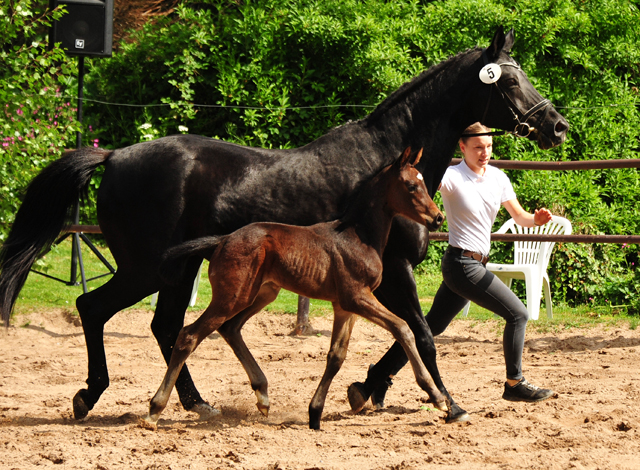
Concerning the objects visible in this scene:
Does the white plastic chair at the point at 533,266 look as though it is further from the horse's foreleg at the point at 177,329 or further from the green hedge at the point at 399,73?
the horse's foreleg at the point at 177,329

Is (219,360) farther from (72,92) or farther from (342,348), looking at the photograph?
(72,92)

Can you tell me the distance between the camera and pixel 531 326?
7.17 meters

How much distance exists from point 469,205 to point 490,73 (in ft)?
2.62

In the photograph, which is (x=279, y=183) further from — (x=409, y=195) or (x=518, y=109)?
(x=518, y=109)

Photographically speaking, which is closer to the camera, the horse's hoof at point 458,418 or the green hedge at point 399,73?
the horse's hoof at point 458,418

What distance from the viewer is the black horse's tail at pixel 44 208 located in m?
4.58

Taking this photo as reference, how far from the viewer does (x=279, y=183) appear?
417 cm

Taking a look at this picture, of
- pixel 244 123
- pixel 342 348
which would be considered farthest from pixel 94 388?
pixel 244 123

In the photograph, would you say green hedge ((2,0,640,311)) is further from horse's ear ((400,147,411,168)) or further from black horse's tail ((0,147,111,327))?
horse's ear ((400,147,411,168))

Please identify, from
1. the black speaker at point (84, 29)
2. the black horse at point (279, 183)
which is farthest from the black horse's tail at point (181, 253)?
the black speaker at point (84, 29)

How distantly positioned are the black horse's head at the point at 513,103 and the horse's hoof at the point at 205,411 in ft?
8.16

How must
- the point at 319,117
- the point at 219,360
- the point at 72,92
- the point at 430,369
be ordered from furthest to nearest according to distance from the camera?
the point at 72,92
the point at 319,117
the point at 219,360
the point at 430,369

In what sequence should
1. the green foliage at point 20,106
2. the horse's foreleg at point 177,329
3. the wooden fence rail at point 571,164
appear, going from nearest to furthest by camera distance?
the horse's foreleg at point 177,329
the green foliage at point 20,106
the wooden fence rail at point 571,164

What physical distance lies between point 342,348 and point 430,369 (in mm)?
554
